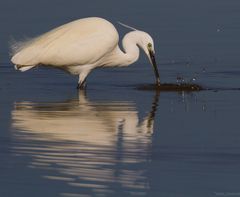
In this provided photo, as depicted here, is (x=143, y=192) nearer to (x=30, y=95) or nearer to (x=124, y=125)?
(x=124, y=125)

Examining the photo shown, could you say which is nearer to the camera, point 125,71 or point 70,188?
point 70,188

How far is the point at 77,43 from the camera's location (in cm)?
1870

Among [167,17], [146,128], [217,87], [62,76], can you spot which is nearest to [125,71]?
[62,76]

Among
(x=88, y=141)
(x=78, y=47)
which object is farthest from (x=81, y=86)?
(x=88, y=141)

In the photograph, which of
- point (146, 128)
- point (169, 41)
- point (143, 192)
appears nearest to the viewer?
point (143, 192)

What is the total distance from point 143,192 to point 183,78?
887 cm

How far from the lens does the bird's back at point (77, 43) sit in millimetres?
18484

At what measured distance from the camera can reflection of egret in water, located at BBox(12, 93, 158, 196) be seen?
1110cm

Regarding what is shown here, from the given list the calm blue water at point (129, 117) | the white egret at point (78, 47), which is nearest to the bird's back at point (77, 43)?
the white egret at point (78, 47)

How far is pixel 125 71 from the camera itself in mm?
20359

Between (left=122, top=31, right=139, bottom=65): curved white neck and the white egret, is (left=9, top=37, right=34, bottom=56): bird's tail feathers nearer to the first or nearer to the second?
the white egret

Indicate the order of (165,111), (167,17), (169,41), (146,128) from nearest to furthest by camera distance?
(146,128) < (165,111) < (169,41) < (167,17)

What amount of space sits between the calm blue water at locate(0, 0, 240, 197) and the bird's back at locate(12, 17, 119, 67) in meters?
0.46

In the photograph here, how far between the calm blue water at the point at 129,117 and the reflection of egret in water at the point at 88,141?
0.04 feet
